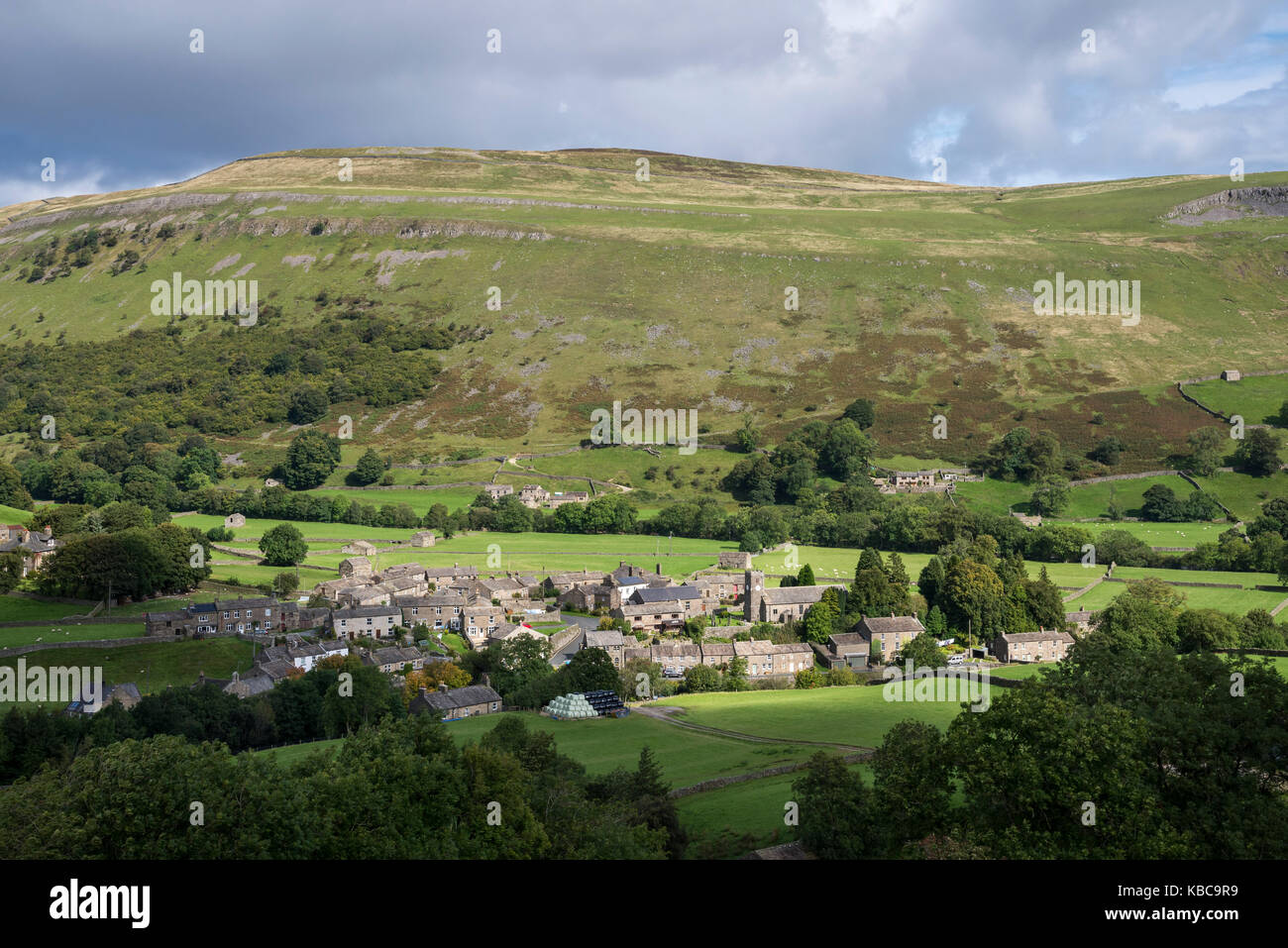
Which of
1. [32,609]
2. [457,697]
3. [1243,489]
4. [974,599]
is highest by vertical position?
[1243,489]

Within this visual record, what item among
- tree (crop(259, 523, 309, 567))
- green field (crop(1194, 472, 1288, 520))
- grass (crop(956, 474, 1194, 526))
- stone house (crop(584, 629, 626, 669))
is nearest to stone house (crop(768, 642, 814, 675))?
stone house (crop(584, 629, 626, 669))

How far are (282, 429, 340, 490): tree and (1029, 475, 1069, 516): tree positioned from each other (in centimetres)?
8778

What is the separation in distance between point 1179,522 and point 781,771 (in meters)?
86.2

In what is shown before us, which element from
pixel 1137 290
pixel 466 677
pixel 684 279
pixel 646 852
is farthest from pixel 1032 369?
pixel 646 852

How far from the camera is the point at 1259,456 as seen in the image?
117312mm

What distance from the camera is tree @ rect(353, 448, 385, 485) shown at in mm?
129125

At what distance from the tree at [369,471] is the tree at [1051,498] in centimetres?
8080

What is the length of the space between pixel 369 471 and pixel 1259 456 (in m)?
109

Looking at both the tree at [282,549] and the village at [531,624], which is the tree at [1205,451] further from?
the tree at [282,549]

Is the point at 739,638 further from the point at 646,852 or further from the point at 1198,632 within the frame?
the point at 646,852

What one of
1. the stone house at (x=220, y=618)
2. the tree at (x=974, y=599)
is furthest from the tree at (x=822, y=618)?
the stone house at (x=220, y=618)

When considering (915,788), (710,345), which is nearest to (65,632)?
(915,788)

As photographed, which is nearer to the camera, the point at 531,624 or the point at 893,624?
the point at 893,624

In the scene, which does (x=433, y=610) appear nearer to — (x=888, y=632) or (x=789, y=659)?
(x=789, y=659)
